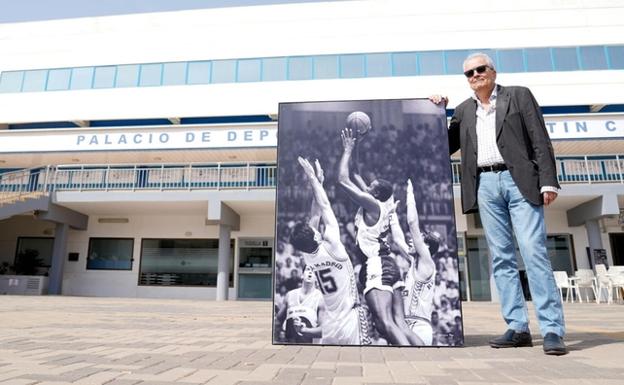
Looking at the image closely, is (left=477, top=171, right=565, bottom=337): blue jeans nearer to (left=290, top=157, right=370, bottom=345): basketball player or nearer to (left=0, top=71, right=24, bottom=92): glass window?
(left=290, top=157, right=370, bottom=345): basketball player

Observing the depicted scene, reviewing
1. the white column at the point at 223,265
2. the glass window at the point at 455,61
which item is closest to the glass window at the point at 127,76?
the white column at the point at 223,265

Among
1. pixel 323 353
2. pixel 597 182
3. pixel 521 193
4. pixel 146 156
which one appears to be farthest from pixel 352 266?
pixel 146 156

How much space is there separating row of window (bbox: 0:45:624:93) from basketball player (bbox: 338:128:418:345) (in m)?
15.4

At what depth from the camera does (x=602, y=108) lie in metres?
16.9

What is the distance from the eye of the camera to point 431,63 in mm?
17641

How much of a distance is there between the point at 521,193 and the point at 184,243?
14.8 meters

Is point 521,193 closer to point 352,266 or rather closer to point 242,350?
point 352,266

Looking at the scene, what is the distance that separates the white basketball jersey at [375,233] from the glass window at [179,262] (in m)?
13.2

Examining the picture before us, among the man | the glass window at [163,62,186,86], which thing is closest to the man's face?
the man

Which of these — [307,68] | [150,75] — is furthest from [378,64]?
[150,75]

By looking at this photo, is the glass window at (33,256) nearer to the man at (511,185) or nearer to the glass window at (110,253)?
the glass window at (110,253)

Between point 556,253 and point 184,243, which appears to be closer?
point 556,253

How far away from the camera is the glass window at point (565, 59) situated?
17.1 metres

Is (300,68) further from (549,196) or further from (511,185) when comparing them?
(549,196)
